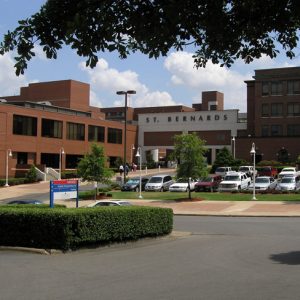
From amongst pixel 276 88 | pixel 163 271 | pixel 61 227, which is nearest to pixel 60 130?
pixel 276 88

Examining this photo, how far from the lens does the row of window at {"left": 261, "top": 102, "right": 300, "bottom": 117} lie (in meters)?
85.3

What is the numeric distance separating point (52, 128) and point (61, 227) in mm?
63207

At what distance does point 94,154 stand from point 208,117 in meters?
61.2

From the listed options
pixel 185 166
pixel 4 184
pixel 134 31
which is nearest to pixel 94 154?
pixel 185 166

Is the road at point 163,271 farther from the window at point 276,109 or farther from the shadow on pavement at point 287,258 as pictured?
the window at point 276,109

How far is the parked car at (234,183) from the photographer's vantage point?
4572 cm

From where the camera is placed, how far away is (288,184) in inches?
1716

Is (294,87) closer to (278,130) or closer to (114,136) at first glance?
(278,130)

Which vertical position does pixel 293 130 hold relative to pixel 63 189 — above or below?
above

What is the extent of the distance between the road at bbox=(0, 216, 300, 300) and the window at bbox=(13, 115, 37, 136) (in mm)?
54238

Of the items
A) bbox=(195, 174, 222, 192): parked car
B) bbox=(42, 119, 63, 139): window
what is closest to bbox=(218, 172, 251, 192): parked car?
bbox=(195, 174, 222, 192): parked car

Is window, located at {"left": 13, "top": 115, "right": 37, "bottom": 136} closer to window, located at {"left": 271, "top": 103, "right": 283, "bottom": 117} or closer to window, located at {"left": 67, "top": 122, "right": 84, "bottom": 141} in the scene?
window, located at {"left": 67, "top": 122, "right": 84, "bottom": 141}

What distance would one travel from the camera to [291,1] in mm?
6004

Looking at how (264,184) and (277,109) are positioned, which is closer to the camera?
(264,184)
